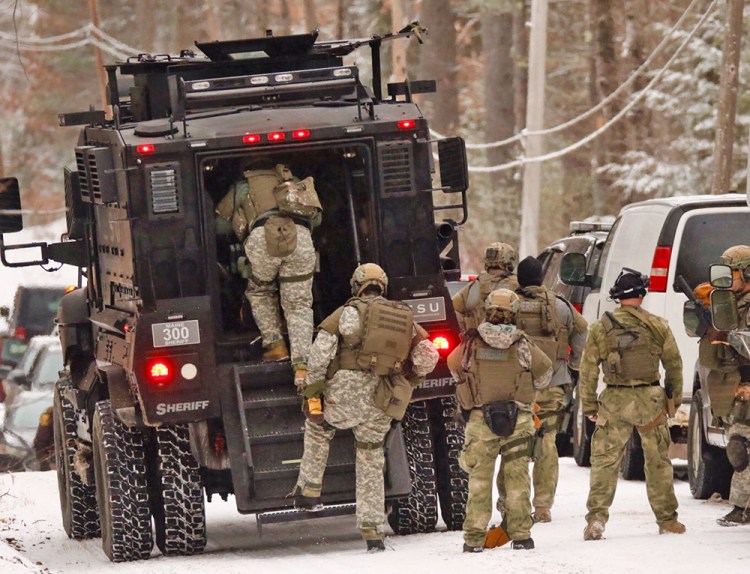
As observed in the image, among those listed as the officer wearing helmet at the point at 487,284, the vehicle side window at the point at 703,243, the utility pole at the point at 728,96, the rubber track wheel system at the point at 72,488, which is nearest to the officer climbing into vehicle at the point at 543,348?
the officer wearing helmet at the point at 487,284

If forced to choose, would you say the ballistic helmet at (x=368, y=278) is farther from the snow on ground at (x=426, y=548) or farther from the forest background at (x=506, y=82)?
the forest background at (x=506, y=82)

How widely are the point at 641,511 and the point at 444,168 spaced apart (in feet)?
9.16

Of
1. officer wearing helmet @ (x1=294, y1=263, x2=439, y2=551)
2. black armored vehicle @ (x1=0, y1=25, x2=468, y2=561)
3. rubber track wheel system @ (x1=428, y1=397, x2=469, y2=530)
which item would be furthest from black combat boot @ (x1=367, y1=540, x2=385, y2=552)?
rubber track wheel system @ (x1=428, y1=397, x2=469, y2=530)

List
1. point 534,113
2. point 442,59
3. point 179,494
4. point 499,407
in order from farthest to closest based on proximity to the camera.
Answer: point 442,59
point 534,113
point 179,494
point 499,407

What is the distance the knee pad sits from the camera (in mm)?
11336

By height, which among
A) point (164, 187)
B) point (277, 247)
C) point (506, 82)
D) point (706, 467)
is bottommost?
point (706, 467)

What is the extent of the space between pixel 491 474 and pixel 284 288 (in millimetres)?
1876

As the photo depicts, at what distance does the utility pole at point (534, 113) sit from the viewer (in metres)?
32.4

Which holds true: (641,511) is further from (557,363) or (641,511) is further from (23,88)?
(23,88)

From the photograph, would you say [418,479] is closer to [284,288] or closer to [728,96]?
[284,288]

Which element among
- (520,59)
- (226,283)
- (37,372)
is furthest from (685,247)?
(520,59)

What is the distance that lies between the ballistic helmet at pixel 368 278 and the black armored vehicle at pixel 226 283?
658 mm

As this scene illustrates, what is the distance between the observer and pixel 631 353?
11109mm

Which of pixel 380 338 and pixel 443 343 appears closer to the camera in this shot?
pixel 380 338
